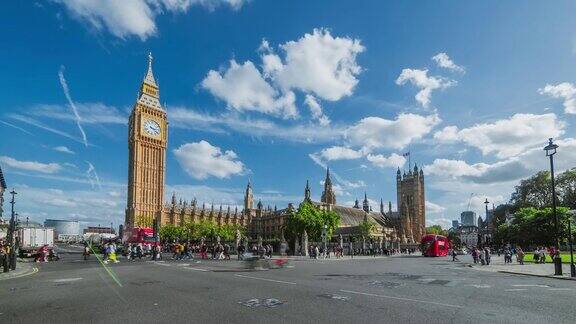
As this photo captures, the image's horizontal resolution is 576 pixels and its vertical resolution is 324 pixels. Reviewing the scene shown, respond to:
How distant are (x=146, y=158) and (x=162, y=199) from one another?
45.6 ft

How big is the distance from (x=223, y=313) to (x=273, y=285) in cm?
667

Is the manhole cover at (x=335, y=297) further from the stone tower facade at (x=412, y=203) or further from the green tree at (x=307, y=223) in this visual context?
the stone tower facade at (x=412, y=203)

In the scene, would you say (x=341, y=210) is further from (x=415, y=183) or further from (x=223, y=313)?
(x=223, y=313)

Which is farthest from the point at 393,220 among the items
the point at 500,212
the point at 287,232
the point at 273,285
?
the point at 273,285

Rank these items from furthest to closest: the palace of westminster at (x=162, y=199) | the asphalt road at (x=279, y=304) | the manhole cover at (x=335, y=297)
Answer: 1. the palace of westminster at (x=162, y=199)
2. the manhole cover at (x=335, y=297)
3. the asphalt road at (x=279, y=304)

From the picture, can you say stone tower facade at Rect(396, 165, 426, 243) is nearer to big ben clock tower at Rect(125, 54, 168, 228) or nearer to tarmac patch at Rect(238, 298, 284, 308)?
big ben clock tower at Rect(125, 54, 168, 228)

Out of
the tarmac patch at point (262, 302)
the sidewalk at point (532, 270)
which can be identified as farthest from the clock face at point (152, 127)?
the tarmac patch at point (262, 302)

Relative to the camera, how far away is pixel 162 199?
13662 centimetres

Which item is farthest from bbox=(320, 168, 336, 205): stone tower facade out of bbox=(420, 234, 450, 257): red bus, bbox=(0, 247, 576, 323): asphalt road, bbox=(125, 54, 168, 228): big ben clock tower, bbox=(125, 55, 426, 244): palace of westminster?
bbox=(0, 247, 576, 323): asphalt road

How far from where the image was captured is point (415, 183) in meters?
144

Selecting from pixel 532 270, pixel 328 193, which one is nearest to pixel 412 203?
pixel 328 193

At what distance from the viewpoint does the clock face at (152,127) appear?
13575cm

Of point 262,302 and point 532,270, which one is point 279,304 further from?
point 532,270

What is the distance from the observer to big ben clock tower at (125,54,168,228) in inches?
5094
